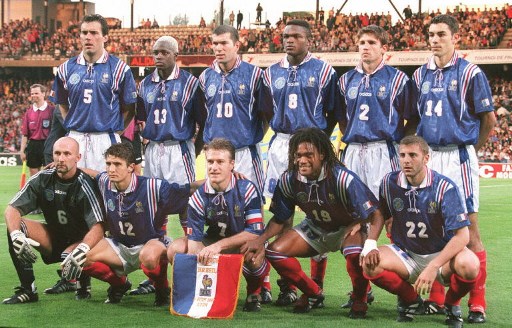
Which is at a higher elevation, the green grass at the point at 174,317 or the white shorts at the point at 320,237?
the white shorts at the point at 320,237

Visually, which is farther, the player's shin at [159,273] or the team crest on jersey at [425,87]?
the team crest on jersey at [425,87]

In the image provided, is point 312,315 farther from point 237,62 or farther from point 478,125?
point 237,62

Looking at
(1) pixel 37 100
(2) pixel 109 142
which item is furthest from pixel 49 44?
(2) pixel 109 142

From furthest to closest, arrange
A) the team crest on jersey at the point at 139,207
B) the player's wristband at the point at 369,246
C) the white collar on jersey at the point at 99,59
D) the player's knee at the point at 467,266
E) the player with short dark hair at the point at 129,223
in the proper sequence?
the white collar on jersey at the point at 99,59
the team crest on jersey at the point at 139,207
the player with short dark hair at the point at 129,223
the player's wristband at the point at 369,246
the player's knee at the point at 467,266

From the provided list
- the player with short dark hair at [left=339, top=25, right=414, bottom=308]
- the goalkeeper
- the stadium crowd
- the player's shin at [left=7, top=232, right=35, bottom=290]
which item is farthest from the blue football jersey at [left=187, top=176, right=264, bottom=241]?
the stadium crowd

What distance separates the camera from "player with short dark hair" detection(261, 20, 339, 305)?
20.4 ft

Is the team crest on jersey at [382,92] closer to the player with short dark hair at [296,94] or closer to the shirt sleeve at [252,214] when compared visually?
the player with short dark hair at [296,94]

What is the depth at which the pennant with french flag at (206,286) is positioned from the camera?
5.28m

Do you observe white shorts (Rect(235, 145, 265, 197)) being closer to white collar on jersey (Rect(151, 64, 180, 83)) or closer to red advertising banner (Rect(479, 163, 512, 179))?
white collar on jersey (Rect(151, 64, 180, 83))

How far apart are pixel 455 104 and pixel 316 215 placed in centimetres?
121

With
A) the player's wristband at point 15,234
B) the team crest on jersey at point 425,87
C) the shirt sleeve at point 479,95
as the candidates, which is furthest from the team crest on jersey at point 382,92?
the player's wristband at point 15,234

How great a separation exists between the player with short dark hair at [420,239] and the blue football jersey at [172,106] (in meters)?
1.93

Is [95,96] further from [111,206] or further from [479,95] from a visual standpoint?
[479,95]

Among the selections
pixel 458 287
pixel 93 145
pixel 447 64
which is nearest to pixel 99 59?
pixel 93 145
